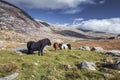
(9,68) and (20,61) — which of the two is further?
(20,61)

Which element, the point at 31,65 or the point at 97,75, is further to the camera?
the point at 31,65

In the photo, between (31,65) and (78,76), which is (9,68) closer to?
(31,65)

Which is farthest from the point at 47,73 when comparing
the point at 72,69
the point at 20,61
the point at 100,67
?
the point at 100,67

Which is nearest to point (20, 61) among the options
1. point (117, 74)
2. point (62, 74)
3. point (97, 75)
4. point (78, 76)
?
point (62, 74)

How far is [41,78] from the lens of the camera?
67.3 ft

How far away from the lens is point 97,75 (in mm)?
21453

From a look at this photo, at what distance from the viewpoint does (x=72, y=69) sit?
23.2 meters

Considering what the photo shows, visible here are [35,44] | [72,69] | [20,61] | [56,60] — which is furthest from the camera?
[35,44]

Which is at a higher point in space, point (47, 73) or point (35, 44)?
point (35, 44)

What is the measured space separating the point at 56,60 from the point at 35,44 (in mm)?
6487

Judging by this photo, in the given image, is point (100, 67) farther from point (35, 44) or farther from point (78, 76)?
point (35, 44)

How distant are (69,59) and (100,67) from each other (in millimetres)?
5632

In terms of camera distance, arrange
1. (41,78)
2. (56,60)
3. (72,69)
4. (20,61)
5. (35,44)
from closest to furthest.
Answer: (41,78)
(72,69)
(20,61)
(56,60)
(35,44)

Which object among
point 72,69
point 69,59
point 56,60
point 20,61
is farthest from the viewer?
point 69,59
